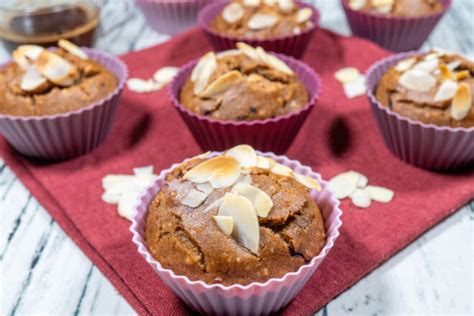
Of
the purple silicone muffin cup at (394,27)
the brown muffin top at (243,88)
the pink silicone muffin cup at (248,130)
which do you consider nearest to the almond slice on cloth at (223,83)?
the brown muffin top at (243,88)

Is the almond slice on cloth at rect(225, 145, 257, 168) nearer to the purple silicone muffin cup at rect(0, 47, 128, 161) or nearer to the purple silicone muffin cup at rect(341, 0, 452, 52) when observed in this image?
the purple silicone muffin cup at rect(0, 47, 128, 161)

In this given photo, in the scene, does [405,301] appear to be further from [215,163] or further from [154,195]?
[154,195]

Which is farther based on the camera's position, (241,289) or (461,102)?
(461,102)

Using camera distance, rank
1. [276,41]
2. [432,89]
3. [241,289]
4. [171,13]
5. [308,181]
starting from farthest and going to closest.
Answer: [171,13], [276,41], [432,89], [308,181], [241,289]

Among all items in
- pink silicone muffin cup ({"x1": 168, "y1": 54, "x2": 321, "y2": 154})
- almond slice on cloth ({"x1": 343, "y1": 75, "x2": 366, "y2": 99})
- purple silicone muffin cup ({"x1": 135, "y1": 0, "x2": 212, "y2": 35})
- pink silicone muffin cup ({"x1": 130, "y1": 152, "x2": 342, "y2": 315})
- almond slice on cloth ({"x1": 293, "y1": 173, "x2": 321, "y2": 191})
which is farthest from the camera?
purple silicone muffin cup ({"x1": 135, "y1": 0, "x2": 212, "y2": 35})

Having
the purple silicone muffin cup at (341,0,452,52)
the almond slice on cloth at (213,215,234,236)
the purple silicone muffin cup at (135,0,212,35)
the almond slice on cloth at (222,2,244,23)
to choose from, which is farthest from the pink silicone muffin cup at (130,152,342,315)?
the purple silicone muffin cup at (135,0,212,35)

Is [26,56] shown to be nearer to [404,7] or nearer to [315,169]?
[315,169]

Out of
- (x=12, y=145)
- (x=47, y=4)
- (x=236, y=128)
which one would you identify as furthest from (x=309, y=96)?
(x=47, y=4)

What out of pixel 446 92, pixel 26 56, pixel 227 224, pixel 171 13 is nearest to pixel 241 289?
pixel 227 224
